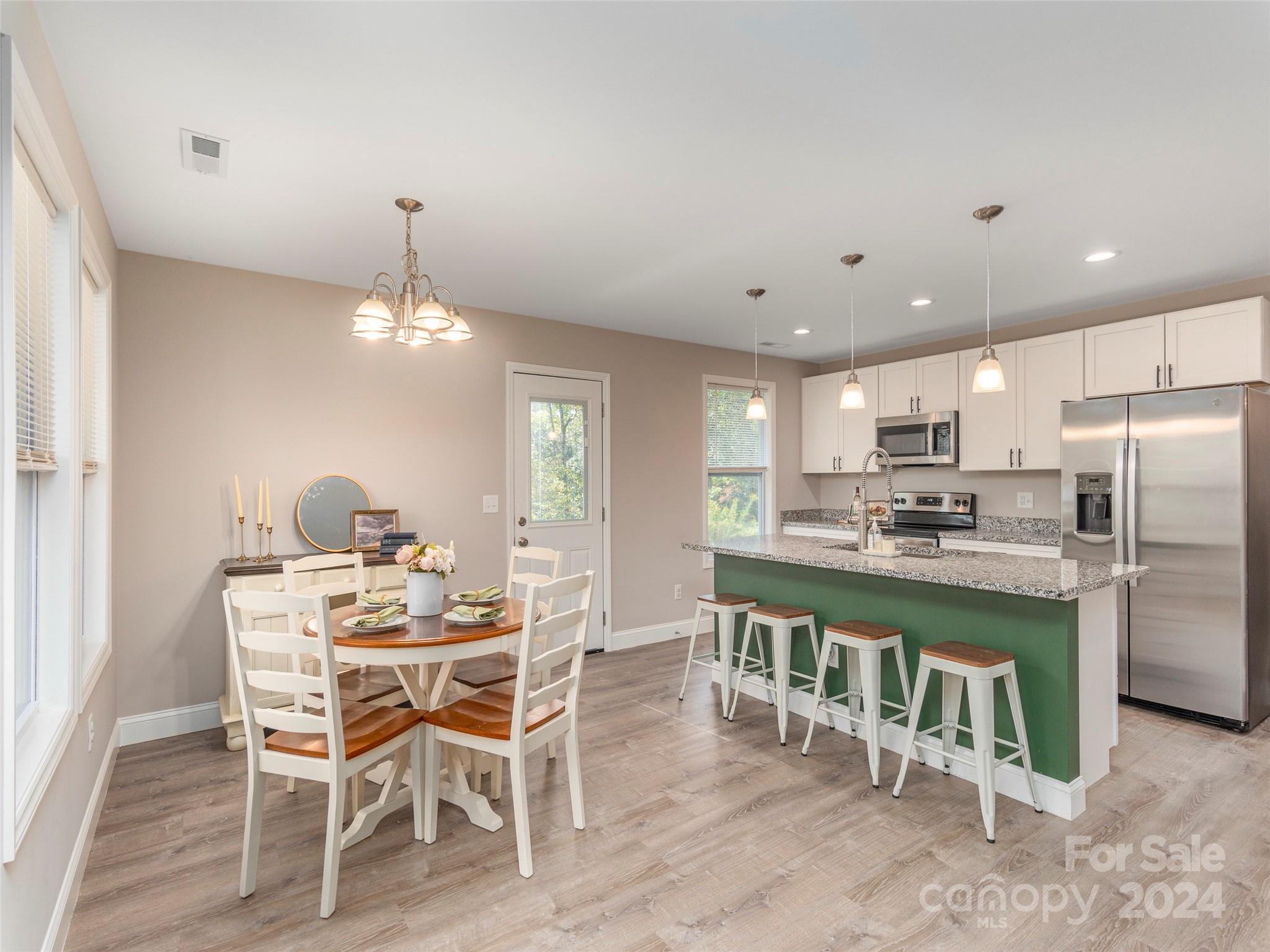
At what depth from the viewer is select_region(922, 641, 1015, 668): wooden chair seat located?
2484 mm

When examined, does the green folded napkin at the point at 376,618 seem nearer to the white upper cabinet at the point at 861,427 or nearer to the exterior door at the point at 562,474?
the exterior door at the point at 562,474

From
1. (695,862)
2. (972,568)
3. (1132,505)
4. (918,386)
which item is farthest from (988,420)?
(695,862)

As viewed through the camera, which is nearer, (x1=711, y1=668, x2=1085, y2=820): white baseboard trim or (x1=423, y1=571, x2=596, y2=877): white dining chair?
(x1=423, y1=571, x2=596, y2=877): white dining chair

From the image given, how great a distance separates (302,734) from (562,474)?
2845mm

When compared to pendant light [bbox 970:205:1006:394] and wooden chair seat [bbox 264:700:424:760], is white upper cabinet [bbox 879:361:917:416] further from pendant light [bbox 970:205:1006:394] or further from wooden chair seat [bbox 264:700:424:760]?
wooden chair seat [bbox 264:700:424:760]

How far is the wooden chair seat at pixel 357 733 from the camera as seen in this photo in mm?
2074

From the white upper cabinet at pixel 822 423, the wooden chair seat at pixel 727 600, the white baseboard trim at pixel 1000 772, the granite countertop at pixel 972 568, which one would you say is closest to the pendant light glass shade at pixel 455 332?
the granite countertop at pixel 972 568

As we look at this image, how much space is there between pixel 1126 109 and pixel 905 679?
230 centimetres

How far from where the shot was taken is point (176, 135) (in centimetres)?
218

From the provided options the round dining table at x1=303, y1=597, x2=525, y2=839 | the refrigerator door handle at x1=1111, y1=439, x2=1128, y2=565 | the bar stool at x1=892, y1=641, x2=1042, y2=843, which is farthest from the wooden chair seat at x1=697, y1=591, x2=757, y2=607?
the refrigerator door handle at x1=1111, y1=439, x2=1128, y2=565

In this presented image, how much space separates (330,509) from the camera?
3.77 meters

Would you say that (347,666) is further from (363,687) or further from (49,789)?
(49,789)

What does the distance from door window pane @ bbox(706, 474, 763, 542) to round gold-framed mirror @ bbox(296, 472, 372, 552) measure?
9.51 ft

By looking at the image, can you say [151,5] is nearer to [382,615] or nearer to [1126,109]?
[382,615]
